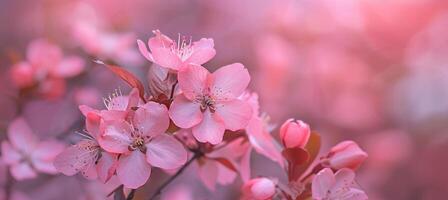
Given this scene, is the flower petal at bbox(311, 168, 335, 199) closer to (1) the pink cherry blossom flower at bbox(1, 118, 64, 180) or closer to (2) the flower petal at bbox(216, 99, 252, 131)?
(2) the flower petal at bbox(216, 99, 252, 131)

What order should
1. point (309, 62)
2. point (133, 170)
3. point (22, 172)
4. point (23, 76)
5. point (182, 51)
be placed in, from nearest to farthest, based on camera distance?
point (133, 170) < point (182, 51) < point (22, 172) < point (23, 76) < point (309, 62)

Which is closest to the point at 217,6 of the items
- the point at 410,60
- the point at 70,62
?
the point at 410,60

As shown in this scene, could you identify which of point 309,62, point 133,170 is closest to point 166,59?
point 133,170

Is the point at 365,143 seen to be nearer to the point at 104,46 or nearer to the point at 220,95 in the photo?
the point at 104,46

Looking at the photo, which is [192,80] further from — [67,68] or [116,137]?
[67,68]

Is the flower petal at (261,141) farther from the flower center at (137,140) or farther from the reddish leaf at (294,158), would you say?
the flower center at (137,140)
